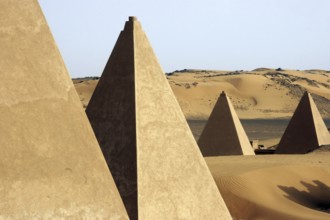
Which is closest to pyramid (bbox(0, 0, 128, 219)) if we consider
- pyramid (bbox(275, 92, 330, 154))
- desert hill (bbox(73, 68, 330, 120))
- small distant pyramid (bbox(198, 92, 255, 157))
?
small distant pyramid (bbox(198, 92, 255, 157))

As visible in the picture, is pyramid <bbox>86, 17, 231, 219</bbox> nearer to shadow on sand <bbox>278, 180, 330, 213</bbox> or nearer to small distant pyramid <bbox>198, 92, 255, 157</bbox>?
shadow on sand <bbox>278, 180, 330, 213</bbox>

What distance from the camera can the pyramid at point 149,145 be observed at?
6016 mm

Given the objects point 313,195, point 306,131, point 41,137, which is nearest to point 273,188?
point 313,195

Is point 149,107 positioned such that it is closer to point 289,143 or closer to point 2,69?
point 2,69

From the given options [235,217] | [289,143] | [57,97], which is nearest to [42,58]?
[57,97]

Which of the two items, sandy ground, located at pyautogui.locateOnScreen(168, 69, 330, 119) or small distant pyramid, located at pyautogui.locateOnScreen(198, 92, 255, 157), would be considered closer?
small distant pyramid, located at pyautogui.locateOnScreen(198, 92, 255, 157)

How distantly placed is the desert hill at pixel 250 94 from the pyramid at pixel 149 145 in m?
50.8

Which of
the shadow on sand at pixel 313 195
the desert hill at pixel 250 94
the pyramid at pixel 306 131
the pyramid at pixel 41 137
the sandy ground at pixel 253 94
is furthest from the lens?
the sandy ground at pixel 253 94

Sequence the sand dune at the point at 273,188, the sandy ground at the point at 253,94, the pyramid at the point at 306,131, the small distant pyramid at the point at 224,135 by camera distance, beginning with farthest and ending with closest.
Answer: the sandy ground at the point at 253,94 → the pyramid at the point at 306,131 → the small distant pyramid at the point at 224,135 → the sand dune at the point at 273,188

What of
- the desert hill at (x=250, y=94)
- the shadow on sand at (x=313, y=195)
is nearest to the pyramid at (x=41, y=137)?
the shadow on sand at (x=313, y=195)

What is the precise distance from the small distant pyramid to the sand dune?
1.95 m

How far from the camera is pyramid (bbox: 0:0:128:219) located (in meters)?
2.75

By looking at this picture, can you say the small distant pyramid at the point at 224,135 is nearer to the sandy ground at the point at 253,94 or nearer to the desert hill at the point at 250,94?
the desert hill at the point at 250,94

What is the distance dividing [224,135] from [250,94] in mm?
50890
